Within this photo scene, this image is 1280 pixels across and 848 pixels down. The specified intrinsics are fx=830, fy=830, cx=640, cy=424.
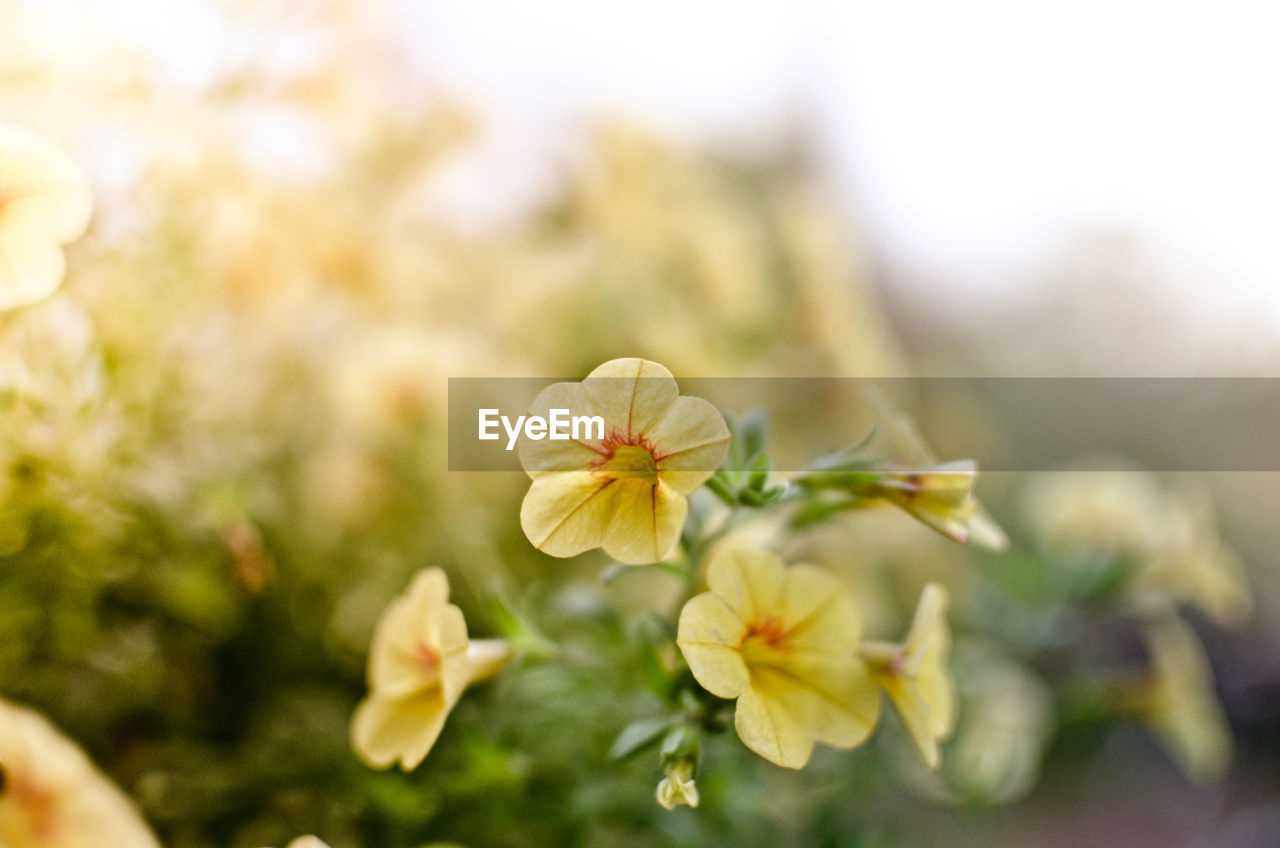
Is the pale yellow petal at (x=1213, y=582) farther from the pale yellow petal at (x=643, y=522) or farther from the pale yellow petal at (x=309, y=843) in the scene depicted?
the pale yellow petal at (x=309, y=843)

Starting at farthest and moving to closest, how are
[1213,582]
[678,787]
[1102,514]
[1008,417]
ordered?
[1008,417] < [1102,514] < [1213,582] < [678,787]

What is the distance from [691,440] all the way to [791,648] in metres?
0.11

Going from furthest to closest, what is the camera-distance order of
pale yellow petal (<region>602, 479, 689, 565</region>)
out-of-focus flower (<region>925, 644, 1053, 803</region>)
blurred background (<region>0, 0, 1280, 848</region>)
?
out-of-focus flower (<region>925, 644, 1053, 803</region>) → blurred background (<region>0, 0, 1280, 848</region>) → pale yellow petal (<region>602, 479, 689, 565</region>)

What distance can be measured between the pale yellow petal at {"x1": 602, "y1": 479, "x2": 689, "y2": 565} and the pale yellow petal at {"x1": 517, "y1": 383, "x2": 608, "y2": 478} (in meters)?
0.02

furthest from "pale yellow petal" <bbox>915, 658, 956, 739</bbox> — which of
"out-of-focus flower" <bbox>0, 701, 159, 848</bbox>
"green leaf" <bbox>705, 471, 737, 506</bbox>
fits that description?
"out-of-focus flower" <bbox>0, 701, 159, 848</bbox>

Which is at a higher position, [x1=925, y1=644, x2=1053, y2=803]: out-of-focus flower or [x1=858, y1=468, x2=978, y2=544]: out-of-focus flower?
[x1=858, y1=468, x2=978, y2=544]: out-of-focus flower

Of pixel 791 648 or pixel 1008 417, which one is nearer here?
pixel 791 648

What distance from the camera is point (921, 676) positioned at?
37 centimetres

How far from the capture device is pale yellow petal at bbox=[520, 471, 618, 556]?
314mm

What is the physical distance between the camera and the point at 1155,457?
1.40 metres

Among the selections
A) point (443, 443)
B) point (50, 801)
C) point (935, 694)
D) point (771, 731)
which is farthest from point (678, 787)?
point (443, 443)

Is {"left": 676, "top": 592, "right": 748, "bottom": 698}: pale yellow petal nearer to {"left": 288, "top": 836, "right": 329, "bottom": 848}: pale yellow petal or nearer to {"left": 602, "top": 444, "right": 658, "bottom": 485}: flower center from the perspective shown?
{"left": 602, "top": 444, "right": 658, "bottom": 485}: flower center

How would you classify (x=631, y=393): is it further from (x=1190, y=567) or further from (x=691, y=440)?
(x=1190, y=567)

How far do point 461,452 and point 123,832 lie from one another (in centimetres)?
34
